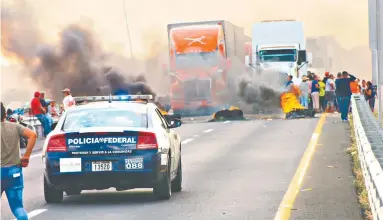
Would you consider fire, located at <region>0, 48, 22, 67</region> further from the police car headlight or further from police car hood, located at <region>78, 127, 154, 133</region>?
the police car headlight

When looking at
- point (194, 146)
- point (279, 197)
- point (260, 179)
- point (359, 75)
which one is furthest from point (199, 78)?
point (359, 75)

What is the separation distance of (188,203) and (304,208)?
1.64 metres

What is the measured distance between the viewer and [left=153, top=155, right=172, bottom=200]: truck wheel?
14.0m

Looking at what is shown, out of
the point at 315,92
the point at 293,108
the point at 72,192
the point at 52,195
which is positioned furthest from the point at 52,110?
the point at 52,195

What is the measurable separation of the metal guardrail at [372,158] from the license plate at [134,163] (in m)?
2.84

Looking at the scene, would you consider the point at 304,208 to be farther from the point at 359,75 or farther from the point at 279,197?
the point at 359,75

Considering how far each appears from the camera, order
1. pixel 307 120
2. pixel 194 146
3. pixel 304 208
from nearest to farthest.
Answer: pixel 304 208
pixel 194 146
pixel 307 120

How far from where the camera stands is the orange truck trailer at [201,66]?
41969 millimetres

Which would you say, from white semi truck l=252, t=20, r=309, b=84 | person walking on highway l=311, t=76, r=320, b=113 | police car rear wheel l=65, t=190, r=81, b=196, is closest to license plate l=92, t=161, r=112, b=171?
police car rear wheel l=65, t=190, r=81, b=196

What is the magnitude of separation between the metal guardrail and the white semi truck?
15.8 meters

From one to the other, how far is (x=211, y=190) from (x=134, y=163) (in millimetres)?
2101

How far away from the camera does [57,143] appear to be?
538 inches

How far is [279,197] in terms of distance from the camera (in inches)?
560

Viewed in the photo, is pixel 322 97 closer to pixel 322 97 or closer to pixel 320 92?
pixel 322 97
